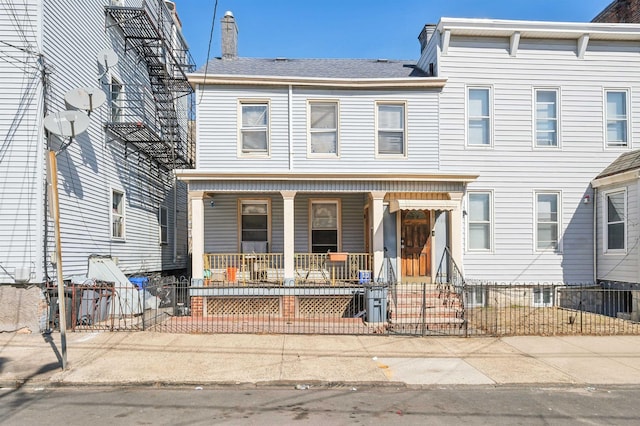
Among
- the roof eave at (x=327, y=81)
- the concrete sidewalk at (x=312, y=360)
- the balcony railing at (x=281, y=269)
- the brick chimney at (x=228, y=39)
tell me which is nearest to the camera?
the concrete sidewalk at (x=312, y=360)

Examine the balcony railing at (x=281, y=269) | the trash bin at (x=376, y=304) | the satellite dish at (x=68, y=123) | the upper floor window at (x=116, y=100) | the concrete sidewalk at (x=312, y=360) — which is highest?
the upper floor window at (x=116, y=100)

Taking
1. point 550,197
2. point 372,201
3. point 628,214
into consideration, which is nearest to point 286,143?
point 372,201

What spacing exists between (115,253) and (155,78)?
7364mm

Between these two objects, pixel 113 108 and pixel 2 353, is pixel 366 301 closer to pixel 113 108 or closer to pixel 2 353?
pixel 2 353

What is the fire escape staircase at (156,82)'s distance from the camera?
1368cm

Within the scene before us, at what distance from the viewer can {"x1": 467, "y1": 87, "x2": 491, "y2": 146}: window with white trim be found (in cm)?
1424

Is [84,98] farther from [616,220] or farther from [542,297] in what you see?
[616,220]

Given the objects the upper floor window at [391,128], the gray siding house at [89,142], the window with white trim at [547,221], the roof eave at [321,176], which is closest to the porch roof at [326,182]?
the roof eave at [321,176]

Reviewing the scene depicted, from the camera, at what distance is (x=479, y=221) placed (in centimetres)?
1416

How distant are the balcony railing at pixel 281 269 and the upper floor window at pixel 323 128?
3.17 metres

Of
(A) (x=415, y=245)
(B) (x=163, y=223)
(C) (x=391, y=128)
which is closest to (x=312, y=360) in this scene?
(A) (x=415, y=245)

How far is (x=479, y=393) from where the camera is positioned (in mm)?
6641

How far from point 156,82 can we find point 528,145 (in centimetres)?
1326

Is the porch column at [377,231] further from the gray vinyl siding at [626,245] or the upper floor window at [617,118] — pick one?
the upper floor window at [617,118]
